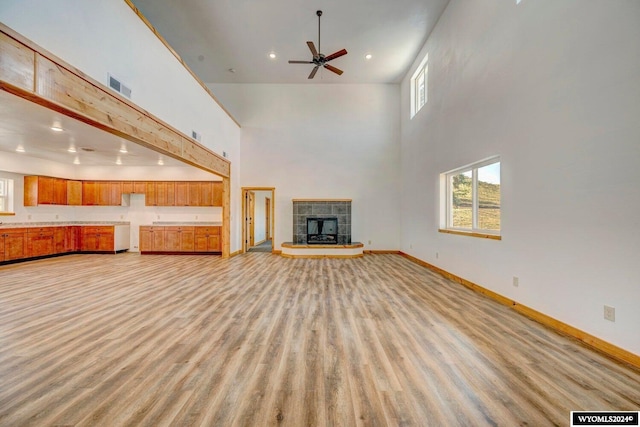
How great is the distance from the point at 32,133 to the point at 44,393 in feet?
15.2

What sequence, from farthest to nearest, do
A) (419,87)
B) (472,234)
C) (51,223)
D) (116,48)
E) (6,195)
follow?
(51,223), (419,87), (6,195), (472,234), (116,48)

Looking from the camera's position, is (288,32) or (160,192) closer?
(288,32)

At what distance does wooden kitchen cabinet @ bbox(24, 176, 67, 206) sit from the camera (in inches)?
269

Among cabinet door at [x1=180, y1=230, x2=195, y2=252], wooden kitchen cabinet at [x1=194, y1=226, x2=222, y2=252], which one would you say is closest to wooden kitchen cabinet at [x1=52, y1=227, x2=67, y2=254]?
cabinet door at [x1=180, y1=230, x2=195, y2=252]

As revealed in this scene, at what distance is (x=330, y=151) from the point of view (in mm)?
8141

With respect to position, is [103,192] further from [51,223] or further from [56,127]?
[56,127]

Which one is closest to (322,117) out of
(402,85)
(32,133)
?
(402,85)

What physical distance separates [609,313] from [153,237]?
9220 millimetres

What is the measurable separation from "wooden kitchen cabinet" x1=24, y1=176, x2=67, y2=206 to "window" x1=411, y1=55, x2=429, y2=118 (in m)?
9.92

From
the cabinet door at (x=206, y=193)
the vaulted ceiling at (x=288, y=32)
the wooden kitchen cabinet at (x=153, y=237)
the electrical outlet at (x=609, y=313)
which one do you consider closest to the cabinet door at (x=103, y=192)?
the wooden kitchen cabinet at (x=153, y=237)

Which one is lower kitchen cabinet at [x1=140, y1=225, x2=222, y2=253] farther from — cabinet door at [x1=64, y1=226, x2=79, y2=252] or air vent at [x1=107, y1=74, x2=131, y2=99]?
air vent at [x1=107, y1=74, x2=131, y2=99]

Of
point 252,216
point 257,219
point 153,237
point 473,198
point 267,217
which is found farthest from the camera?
point 267,217

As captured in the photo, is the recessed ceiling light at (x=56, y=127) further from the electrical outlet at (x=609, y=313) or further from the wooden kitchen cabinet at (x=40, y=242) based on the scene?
the electrical outlet at (x=609, y=313)

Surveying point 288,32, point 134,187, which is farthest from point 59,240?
point 288,32
